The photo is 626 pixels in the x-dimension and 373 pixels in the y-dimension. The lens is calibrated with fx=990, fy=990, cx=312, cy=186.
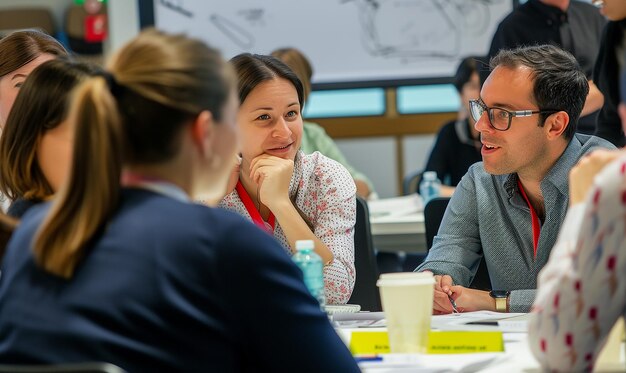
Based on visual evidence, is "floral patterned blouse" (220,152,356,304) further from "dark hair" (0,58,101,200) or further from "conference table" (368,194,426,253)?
"conference table" (368,194,426,253)

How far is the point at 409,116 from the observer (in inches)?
291

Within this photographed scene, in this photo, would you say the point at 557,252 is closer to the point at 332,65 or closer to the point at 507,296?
the point at 507,296

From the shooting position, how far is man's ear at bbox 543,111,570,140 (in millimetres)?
2914

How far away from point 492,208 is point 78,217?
1.73 m

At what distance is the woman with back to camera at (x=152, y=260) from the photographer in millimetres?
1396

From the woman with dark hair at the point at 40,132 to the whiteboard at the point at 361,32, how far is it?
13.3 feet

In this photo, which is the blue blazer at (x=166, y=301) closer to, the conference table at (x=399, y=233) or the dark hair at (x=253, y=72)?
the dark hair at (x=253, y=72)

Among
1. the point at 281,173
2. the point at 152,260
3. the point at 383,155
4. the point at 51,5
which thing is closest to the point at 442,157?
the point at 383,155

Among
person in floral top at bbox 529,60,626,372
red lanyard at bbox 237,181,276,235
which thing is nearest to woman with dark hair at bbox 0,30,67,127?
red lanyard at bbox 237,181,276,235

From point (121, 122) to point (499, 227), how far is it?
66.1 inches

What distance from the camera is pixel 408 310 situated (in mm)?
1928

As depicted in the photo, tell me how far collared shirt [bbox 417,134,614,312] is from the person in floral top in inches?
49.6

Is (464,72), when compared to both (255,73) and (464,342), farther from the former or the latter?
(464,342)

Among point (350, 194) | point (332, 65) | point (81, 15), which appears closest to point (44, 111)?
point (350, 194)
